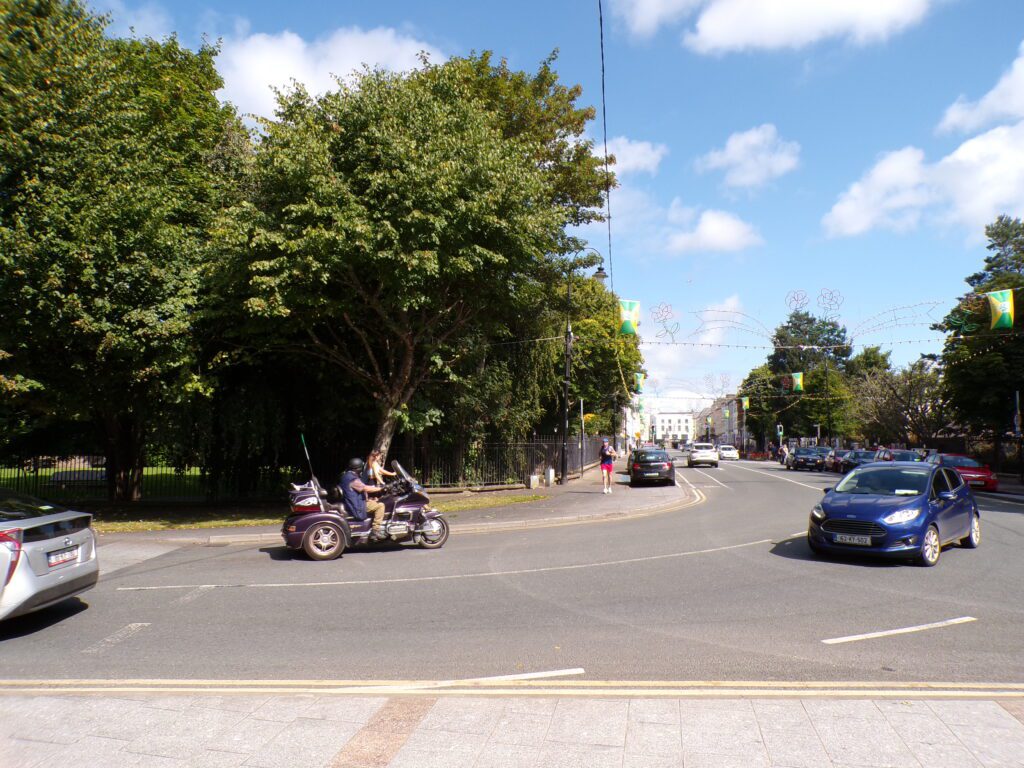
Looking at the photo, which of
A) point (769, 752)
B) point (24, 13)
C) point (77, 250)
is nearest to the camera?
point (769, 752)

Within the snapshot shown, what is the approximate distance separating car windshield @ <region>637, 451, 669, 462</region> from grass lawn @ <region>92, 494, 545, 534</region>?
7.85 m

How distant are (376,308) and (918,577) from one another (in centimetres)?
1235

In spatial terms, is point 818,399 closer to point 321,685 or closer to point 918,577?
point 918,577

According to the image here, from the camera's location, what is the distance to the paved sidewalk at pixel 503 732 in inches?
150

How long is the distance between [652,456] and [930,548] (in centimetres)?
1868

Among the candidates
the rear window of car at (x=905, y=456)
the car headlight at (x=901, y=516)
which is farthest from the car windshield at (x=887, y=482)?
the rear window of car at (x=905, y=456)

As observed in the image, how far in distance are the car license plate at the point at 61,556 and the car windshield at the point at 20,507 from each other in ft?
1.46

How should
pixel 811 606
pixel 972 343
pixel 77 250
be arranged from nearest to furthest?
pixel 811 606 → pixel 77 250 → pixel 972 343

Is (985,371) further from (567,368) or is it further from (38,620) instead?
(38,620)

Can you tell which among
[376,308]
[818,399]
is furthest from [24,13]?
[818,399]

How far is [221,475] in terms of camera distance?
20516 millimetres

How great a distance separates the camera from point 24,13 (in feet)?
52.4

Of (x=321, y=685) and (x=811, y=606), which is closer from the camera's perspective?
(x=321, y=685)

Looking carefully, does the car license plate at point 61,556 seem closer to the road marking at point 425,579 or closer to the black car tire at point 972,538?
the road marking at point 425,579
